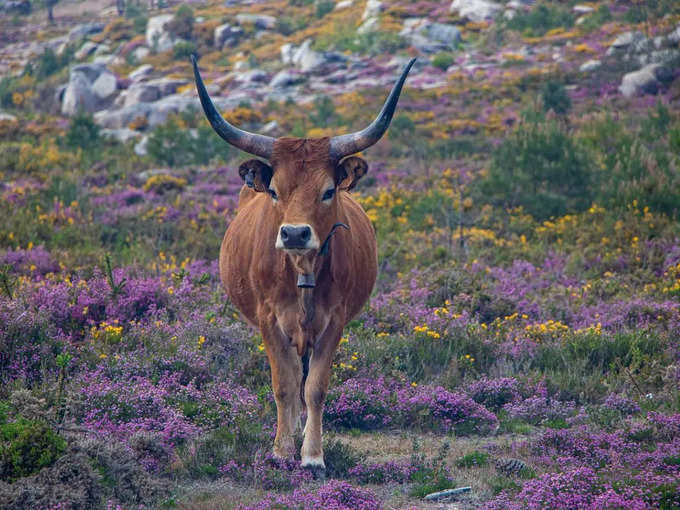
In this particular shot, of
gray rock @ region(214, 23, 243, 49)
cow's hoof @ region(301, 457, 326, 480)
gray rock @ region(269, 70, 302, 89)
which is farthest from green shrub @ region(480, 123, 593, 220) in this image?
gray rock @ region(214, 23, 243, 49)

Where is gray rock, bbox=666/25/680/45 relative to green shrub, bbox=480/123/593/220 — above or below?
below

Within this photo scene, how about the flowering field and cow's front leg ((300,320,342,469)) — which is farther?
cow's front leg ((300,320,342,469))

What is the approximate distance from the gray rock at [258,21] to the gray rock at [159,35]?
558 centimetres

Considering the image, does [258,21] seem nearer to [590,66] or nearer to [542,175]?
[590,66]

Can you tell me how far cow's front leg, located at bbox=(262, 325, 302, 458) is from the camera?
6383mm

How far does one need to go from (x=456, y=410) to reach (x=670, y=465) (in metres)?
2.12

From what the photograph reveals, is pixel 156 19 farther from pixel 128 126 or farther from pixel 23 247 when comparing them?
pixel 23 247

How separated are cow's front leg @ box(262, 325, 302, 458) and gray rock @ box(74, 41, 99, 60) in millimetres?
59285

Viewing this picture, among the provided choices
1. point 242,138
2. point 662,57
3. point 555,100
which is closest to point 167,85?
point 555,100

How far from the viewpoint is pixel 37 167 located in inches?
811

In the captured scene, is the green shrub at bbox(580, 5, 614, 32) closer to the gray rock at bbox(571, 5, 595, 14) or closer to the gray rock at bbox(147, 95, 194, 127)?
the gray rock at bbox(571, 5, 595, 14)

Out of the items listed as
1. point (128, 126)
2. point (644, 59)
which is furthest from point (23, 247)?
point (644, 59)

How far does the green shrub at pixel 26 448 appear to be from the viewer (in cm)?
502

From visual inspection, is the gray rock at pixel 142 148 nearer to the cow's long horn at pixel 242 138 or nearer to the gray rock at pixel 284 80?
the gray rock at pixel 284 80
